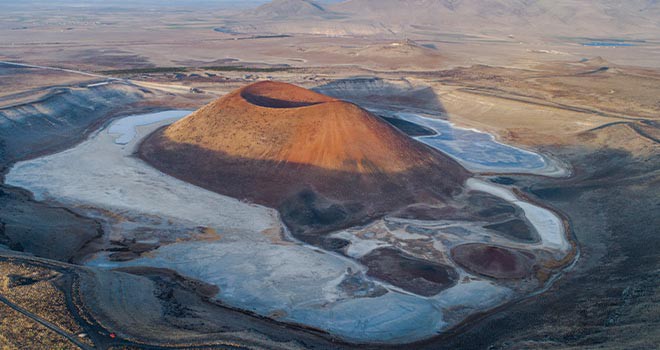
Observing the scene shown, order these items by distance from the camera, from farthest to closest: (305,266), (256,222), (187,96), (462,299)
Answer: (187,96) < (256,222) < (305,266) < (462,299)

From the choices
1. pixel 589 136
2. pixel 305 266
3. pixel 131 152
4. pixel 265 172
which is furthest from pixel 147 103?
pixel 589 136

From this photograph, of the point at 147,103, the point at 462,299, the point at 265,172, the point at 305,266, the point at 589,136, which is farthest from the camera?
the point at 147,103

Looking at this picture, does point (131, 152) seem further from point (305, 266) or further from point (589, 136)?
point (589, 136)

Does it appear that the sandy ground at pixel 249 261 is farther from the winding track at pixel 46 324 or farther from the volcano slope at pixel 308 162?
the winding track at pixel 46 324

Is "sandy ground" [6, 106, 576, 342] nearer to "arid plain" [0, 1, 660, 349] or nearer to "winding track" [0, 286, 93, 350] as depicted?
"arid plain" [0, 1, 660, 349]

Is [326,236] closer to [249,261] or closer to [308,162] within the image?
[249,261]

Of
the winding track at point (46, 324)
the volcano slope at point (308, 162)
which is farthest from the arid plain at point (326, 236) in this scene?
the volcano slope at point (308, 162)

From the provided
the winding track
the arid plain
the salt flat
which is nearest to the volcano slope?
the arid plain
